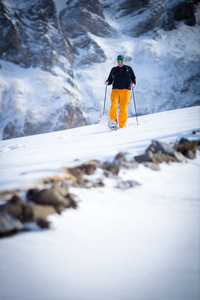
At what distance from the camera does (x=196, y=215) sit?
5.19 ft

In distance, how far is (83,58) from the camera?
3262 cm

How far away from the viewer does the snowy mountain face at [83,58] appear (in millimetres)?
24344

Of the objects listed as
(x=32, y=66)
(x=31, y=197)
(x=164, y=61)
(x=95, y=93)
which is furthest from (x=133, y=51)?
(x=31, y=197)

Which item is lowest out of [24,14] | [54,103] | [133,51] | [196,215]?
[196,215]

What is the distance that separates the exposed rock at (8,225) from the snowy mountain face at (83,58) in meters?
23.4

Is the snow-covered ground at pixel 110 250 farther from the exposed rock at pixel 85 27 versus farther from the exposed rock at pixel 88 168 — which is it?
the exposed rock at pixel 85 27

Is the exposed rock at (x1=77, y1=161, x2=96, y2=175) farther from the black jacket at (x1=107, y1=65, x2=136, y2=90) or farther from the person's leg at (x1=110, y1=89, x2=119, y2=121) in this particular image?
the black jacket at (x1=107, y1=65, x2=136, y2=90)

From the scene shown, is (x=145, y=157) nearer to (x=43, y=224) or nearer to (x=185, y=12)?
(x=43, y=224)

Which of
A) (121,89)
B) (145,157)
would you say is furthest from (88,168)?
(121,89)

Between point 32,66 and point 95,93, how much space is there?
33.9 feet

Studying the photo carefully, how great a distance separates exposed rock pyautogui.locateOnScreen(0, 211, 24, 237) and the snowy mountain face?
76.8ft

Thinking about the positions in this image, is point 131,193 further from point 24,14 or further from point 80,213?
point 24,14

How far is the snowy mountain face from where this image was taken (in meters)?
24.3

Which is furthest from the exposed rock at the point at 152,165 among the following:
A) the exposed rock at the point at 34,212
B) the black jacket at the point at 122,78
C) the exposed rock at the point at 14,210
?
the black jacket at the point at 122,78
